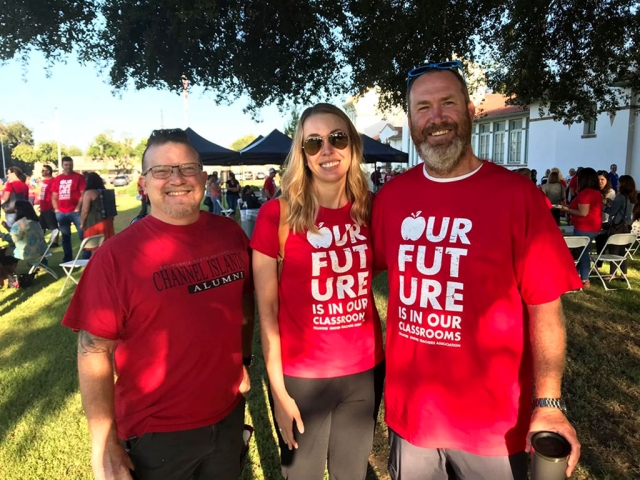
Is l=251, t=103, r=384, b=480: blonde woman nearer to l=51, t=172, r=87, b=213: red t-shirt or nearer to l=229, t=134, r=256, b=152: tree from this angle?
l=51, t=172, r=87, b=213: red t-shirt

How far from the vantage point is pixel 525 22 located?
6.46 m

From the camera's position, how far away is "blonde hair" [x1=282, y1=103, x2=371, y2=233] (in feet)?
6.82

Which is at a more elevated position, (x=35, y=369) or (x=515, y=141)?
(x=515, y=141)

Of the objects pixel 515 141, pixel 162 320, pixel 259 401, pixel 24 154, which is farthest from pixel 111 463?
pixel 24 154

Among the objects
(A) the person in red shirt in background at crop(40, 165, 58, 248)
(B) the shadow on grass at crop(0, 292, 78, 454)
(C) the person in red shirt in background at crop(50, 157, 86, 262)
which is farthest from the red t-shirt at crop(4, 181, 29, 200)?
(B) the shadow on grass at crop(0, 292, 78, 454)

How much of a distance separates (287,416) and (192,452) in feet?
1.40

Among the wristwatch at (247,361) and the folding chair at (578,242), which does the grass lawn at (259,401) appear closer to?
the folding chair at (578,242)

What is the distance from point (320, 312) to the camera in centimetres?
204

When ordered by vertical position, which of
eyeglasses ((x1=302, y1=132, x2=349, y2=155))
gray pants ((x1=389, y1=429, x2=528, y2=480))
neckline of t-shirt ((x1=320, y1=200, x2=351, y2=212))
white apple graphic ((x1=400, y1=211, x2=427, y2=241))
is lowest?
gray pants ((x1=389, y1=429, x2=528, y2=480))

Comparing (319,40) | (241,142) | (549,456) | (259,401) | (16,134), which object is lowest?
(259,401)

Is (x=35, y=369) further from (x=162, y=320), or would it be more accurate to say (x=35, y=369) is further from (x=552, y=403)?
(x=552, y=403)

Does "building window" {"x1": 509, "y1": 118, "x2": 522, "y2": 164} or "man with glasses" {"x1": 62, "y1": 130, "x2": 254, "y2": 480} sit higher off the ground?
"building window" {"x1": 509, "y1": 118, "x2": 522, "y2": 164}

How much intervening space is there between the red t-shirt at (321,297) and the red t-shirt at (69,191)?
892 cm

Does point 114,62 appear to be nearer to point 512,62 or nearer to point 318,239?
point 318,239
